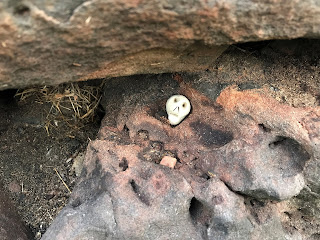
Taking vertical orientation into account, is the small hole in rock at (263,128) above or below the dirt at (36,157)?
above

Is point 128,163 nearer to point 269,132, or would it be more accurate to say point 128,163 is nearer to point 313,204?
point 269,132

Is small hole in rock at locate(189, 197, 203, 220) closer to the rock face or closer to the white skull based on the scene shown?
the white skull

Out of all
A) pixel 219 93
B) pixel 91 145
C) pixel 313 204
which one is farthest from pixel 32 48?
pixel 313 204

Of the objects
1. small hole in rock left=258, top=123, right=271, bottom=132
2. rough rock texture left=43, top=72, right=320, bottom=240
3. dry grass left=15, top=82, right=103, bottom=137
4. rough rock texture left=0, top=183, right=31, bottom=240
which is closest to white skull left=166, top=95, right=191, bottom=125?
rough rock texture left=43, top=72, right=320, bottom=240

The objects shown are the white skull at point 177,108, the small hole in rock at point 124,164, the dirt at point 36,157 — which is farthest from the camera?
the dirt at point 36,157

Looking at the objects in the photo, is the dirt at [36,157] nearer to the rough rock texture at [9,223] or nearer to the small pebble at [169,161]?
the rough rock texture at [9,223]

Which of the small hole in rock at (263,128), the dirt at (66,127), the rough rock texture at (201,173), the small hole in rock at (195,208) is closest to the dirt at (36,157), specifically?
the dirt at (66,127)

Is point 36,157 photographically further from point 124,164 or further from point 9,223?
point 124,164
